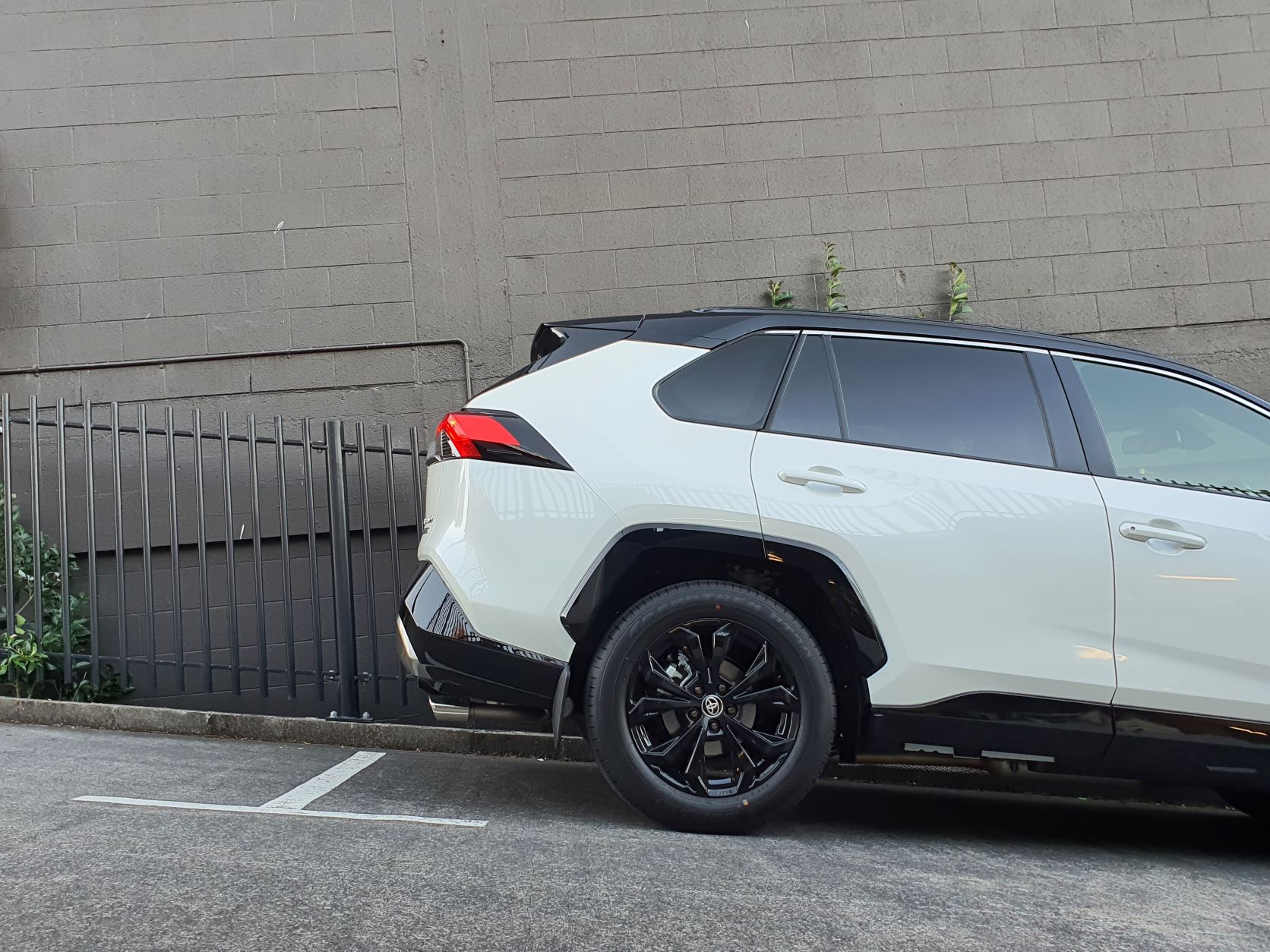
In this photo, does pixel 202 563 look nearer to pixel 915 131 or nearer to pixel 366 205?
pixel 366 205

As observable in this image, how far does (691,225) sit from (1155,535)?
435 cm

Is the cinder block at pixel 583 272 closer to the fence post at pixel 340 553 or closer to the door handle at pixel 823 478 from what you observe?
the fence post at pixel 340 553

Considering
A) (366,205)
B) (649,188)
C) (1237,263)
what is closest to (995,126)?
(1237,263)

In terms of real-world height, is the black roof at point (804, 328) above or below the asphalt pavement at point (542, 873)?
above

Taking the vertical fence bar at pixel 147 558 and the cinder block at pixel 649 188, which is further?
the cinder block at pixel 649 188

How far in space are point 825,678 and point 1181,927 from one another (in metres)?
1.15

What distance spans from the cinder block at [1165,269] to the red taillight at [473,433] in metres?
5.47

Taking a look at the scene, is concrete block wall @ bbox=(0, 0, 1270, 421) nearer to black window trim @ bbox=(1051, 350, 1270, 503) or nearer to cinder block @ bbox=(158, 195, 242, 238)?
cinder block @ bbox=(158, 195, 242, 238)

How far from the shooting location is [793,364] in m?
3.61

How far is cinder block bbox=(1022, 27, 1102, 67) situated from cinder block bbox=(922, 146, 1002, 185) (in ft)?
2.53

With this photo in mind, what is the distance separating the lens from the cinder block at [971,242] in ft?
23.4

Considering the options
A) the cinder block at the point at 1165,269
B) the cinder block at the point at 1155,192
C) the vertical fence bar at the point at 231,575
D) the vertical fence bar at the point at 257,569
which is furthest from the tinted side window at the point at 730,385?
the cinder block at the point at 1155,192

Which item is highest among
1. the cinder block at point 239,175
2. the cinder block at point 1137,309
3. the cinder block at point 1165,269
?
the cinder block at point 239,175

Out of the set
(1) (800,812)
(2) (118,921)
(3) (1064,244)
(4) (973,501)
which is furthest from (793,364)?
(3) (1064,244)
